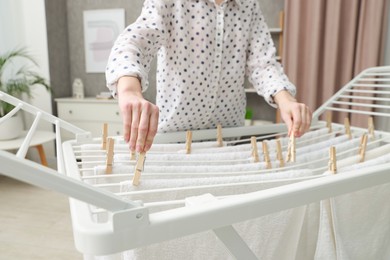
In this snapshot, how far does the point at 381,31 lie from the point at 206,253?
2.16 metres

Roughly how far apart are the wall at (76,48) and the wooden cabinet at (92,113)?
28cm

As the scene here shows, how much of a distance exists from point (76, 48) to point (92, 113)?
822mm

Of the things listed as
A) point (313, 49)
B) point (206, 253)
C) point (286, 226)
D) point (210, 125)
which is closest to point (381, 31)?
point (313, 49)

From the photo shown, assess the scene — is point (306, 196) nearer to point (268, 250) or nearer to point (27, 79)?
point (268, 250)

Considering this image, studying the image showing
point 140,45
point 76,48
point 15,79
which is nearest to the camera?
point 140,45

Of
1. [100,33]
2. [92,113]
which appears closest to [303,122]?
[92,113]

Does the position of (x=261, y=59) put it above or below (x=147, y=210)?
above

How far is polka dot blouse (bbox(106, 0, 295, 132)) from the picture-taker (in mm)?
894

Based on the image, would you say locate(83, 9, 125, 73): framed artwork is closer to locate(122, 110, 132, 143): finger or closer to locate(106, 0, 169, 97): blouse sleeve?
locate(106, 0, 169, 97): blouse sleeve

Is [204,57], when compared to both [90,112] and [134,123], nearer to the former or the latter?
[134,123]

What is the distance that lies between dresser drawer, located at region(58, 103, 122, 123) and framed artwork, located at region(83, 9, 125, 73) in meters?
0.49

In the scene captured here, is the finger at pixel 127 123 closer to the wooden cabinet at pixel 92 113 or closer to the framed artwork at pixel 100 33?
the wooden cabinet at pixel 92 113

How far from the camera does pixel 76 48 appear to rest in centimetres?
334

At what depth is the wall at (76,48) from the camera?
9.85 feet
